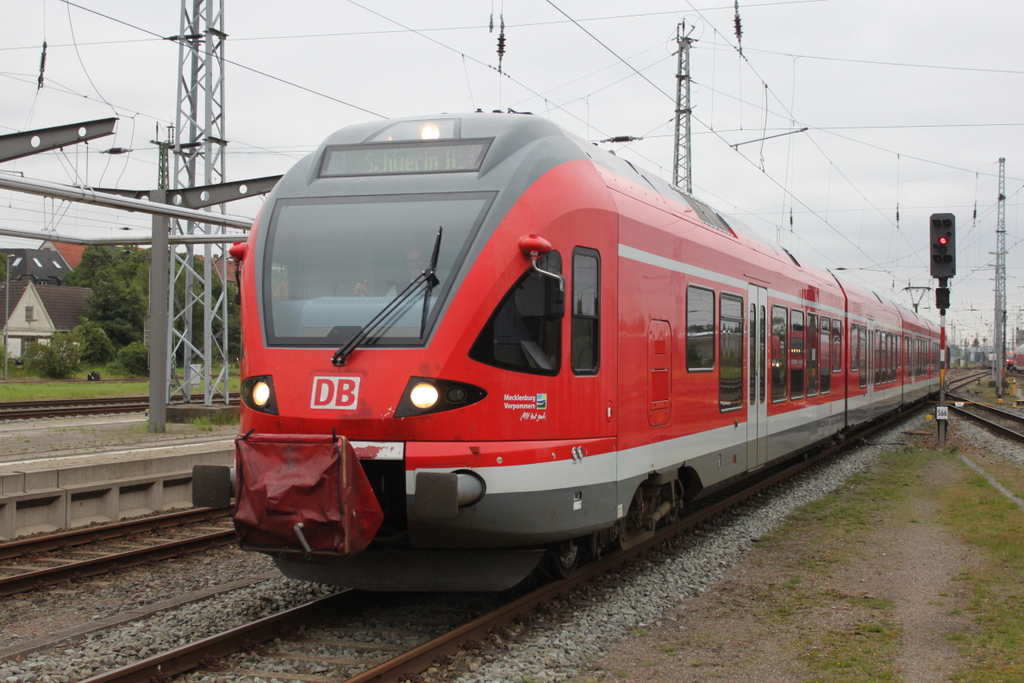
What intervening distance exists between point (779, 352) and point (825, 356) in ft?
11.3

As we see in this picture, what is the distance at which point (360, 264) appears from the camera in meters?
6.47

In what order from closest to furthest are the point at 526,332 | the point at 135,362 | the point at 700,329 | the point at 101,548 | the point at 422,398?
the point at 422,398
the point at 526,332
the point at 101,548
the point at 700,329
the point at 135,362

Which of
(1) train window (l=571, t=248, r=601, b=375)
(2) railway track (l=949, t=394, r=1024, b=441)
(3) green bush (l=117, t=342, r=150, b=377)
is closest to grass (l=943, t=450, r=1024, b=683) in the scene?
(1) train window (l=571, t=248, r=601, b=375)

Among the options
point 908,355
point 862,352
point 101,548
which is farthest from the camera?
point 908,355

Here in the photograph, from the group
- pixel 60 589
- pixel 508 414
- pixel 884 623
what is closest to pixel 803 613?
pixel 884 623

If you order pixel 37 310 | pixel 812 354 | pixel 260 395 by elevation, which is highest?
pixel 37 310

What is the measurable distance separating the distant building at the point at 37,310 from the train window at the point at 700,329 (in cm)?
5743

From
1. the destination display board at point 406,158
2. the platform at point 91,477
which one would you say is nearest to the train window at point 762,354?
the destination display board at point 406,158

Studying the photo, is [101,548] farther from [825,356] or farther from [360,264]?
[825,356]

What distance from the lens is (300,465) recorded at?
232 inches

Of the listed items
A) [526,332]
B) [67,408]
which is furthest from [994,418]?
[526,332]

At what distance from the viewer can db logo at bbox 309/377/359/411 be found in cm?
609

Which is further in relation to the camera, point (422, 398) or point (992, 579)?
point (992, 579)

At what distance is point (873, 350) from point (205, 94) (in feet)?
49.2
